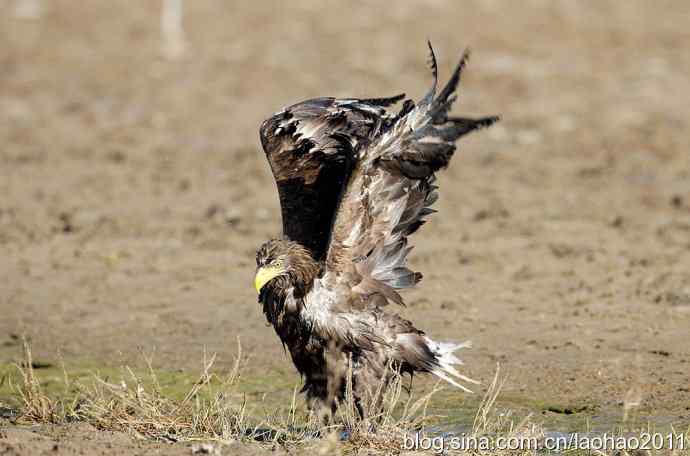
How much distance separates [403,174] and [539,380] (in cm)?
185

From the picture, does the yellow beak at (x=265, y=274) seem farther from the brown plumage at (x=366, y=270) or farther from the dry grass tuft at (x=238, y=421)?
the dry grass tuft at (x=238, y=421)

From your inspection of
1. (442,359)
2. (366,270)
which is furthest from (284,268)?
(442,359)

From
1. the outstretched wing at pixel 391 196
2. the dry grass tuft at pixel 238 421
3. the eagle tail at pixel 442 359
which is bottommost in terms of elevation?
the dry grass tuft at pixel 238 421

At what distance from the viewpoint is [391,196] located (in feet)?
20.6

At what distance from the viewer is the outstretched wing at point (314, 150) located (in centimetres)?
679

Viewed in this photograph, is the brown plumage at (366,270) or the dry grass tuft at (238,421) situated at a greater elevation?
the brown plumage at (366,270)

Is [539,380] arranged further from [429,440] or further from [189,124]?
[189,124]

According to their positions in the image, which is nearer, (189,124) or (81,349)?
(81,349)

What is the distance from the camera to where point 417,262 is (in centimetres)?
980

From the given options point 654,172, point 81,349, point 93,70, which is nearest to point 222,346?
A: point 81,349

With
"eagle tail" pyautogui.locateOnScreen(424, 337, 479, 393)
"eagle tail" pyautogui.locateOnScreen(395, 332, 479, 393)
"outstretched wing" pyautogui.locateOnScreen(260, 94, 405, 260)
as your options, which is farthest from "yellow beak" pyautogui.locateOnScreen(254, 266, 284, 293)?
"eagle tail" pyautogui.locateOnScreen(424, 337, 479, 393)

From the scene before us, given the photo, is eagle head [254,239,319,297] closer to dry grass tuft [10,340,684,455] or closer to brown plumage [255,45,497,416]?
brown plumage [255,45,497,416]

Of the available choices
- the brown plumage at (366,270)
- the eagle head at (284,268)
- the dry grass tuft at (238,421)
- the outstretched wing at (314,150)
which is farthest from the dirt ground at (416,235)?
the outstretched wing at (314,150)

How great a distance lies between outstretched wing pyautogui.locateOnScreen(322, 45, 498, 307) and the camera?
19.5 feet
